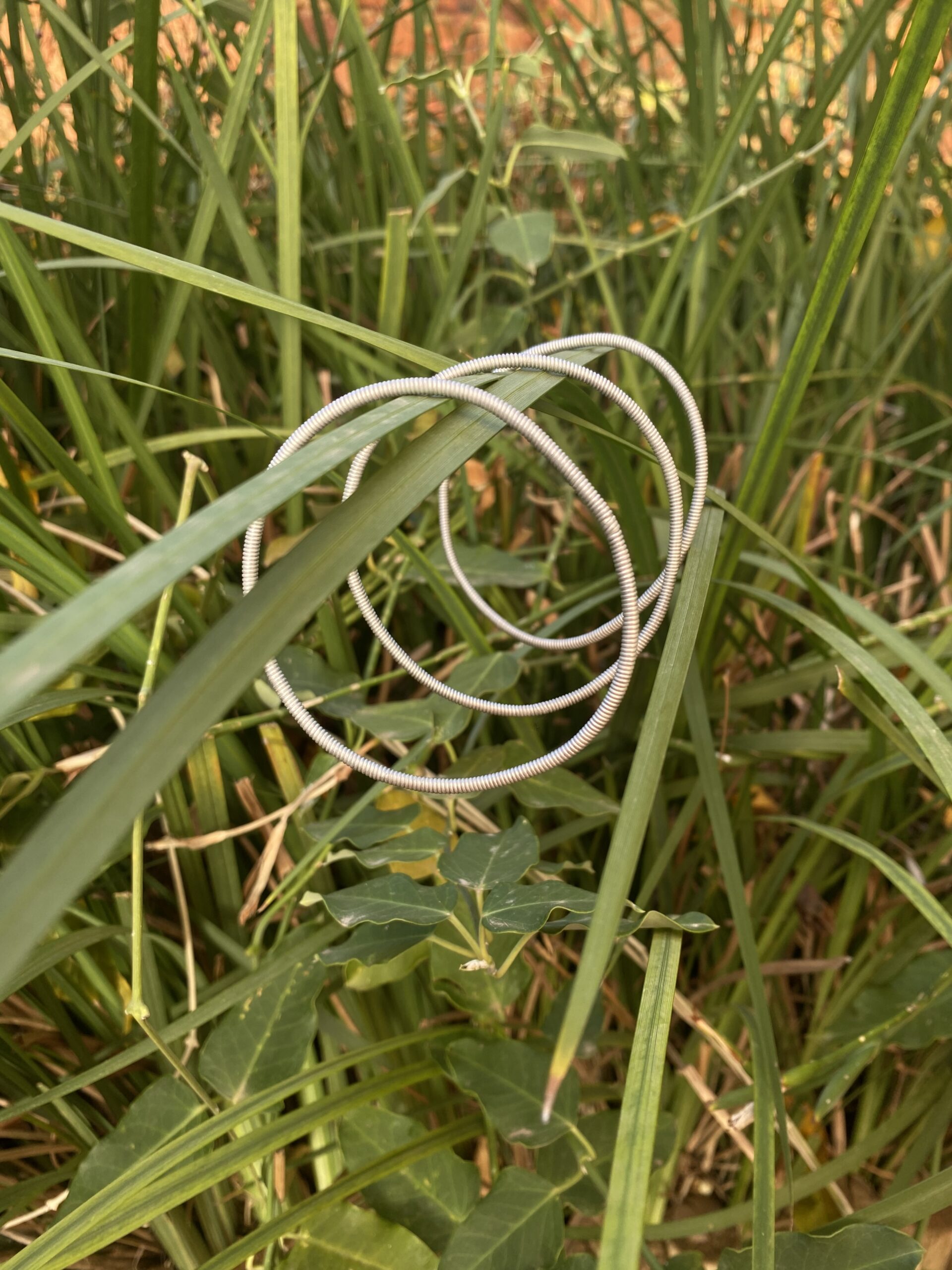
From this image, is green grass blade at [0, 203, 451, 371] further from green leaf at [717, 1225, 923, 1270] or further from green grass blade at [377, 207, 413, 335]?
green leaf at [717, 1225, 923, 1270]

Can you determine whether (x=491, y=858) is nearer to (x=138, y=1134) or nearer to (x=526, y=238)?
(x=138, y=1134)

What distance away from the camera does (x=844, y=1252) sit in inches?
13.3

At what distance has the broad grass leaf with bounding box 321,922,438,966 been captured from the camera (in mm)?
369

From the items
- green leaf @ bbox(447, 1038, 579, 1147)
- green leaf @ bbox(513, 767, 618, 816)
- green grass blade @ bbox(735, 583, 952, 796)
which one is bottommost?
green leaf @ bbox(447, 1038, 579, 1147)

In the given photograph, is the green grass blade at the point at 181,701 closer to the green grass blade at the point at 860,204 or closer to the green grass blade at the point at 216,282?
the green grass blade at the point at 216,282

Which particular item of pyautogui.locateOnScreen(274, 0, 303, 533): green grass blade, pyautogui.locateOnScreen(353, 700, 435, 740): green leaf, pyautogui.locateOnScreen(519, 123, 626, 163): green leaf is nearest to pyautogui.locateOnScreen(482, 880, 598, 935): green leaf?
pyautogui.locateOnScreen(353, 700, 435, 740): green leaf

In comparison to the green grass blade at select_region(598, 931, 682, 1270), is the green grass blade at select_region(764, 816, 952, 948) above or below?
below

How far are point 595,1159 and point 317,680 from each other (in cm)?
27

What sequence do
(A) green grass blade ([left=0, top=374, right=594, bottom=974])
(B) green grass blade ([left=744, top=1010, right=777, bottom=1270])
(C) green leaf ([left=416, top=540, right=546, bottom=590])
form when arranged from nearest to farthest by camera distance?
(A) green grass blade ([left=0, top=374, right=594, bottom=974]), (B) green grass blade ([left=744, top=1010, right=777, bottom=1270]), (C) green leaf ([left=416, top=540, right=546, bottom=590])

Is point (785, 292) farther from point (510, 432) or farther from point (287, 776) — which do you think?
point (287, 776)

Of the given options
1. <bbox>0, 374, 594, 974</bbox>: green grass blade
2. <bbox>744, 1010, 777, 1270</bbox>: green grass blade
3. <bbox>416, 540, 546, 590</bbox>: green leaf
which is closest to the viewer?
<bbox>0, 374, 594, 974</bbox>: green grass blade

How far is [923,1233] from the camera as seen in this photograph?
46cm

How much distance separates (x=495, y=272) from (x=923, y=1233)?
638 mm

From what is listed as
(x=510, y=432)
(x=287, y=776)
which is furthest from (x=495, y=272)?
(x=287, y=776)
